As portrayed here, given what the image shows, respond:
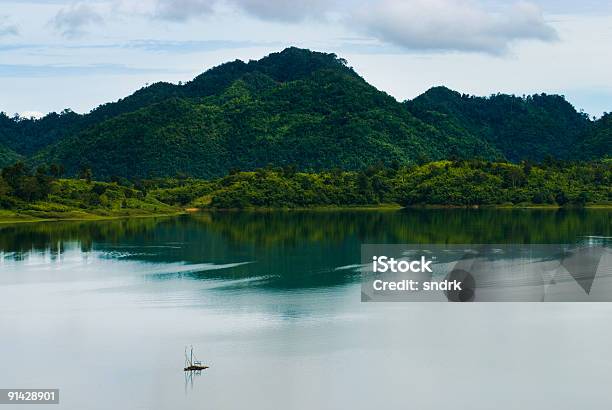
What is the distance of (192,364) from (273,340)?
390 cm

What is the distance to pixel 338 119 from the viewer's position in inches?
6171

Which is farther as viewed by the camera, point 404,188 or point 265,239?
point 404,188

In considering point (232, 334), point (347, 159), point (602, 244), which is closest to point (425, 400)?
point (232, 334)

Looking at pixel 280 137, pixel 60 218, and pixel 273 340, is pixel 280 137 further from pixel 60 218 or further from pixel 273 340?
pixel 273 340

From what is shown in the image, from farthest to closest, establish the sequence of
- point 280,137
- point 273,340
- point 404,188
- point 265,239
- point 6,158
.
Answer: point 280,137, point 6,158, point 404,188, point 265,239, point 273,340

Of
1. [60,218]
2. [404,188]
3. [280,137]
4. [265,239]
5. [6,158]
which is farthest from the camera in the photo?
[280,137]

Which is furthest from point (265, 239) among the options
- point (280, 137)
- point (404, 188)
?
point (280, 137)

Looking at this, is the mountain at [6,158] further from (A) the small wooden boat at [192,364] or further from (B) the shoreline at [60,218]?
(A) the small wooden boat at [192,364]

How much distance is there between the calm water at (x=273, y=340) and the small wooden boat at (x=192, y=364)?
0.27 meters

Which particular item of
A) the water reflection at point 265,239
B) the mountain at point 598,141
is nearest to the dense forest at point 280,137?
the mountain at point 598,141

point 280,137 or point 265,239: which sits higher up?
point 280,137

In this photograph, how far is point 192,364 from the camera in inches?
945

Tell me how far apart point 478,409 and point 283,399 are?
16.1ft

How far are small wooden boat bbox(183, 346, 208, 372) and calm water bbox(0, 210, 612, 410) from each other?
27 centimetres
